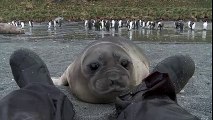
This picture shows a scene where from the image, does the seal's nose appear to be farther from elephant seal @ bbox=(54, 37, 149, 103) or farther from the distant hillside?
the distant hillside

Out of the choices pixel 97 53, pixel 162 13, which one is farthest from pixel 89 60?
pixel 162 13

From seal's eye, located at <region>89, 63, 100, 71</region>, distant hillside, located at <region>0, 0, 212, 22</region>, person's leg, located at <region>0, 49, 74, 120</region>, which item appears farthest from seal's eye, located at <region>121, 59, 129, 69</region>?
distant hillside, located at <region>0, 0, 212, 22</region>

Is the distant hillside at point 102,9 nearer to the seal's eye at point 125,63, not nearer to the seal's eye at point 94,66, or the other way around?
the seal's eye at point 125,63

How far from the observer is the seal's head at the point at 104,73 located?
4.98 m

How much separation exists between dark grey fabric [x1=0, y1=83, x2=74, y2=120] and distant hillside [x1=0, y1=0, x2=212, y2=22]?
147ft

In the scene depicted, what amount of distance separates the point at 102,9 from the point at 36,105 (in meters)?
58.5

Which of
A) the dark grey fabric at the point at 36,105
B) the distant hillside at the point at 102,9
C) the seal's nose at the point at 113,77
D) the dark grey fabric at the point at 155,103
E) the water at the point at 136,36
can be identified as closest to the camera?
the dark grey fabric at the point at 155,103

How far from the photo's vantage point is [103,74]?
5082 mm

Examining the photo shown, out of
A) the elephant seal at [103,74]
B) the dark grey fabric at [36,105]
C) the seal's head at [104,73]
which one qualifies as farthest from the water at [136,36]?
the dark grey fabric at [36,105]

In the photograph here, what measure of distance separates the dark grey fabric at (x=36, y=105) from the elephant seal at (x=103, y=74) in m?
1.14

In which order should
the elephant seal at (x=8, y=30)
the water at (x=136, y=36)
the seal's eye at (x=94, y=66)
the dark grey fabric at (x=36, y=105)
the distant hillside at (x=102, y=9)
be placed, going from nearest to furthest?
the dark grey fabric at (x=36, y=105), the seal's eye at (x=94, y=66), the water at (x=136, y=36), the elephant seal at (x=8, y=30), the distant hillside at (x=102, y=9)

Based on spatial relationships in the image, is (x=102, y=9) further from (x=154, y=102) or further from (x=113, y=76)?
(x=154, y=102)

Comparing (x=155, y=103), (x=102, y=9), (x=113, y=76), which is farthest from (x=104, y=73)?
(x=102, y=9)

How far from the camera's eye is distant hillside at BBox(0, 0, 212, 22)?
2061 inches
